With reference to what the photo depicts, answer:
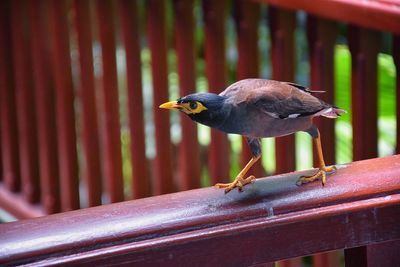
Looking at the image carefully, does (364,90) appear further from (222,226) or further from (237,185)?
(222,226)

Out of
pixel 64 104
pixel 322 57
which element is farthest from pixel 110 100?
pixel 322 57

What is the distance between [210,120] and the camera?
4.84ft

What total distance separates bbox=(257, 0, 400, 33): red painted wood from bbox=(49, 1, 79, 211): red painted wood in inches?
37.9

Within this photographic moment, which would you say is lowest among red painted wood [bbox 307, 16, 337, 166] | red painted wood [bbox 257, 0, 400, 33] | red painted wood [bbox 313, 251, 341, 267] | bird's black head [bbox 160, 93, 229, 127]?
red painted wood [bbox 313, 251, 341, 267]

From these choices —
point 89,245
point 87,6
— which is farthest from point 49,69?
point 89,245

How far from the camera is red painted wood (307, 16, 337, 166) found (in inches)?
94.7

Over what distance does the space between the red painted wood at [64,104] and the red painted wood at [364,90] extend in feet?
3.70

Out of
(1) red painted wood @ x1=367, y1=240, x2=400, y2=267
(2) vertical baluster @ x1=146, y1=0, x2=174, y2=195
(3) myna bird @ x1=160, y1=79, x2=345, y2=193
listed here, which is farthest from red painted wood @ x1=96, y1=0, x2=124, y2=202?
(1) red painted wood @ x1=367, y1=240, x2=400, y2=267

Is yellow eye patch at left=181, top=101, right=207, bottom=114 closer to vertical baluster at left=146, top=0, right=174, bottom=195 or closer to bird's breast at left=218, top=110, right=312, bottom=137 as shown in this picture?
bird's breast at left=218, top=110, right=312, bottom=137

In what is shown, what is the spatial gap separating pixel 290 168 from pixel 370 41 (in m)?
0.47

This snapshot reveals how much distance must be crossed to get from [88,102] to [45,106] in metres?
0.22

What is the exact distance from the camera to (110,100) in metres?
2.93

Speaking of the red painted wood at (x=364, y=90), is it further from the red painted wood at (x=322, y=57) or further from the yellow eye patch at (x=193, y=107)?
the yellow eye patch at (x=193, y=107)

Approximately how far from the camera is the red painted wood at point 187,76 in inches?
107
